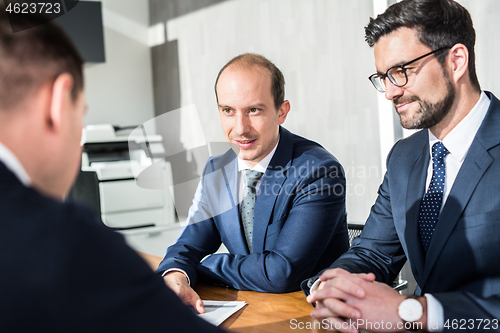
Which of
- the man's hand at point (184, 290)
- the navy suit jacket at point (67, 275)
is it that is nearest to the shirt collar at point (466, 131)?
the man's hand at point (184, 290)

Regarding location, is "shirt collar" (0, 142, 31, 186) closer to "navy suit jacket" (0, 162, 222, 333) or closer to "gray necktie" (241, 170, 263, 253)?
"navy suit jacket" (0, 162, 222, 333)

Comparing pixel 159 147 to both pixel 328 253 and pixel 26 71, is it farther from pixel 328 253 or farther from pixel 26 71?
pixel 26 71

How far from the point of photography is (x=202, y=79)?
527 centimetres

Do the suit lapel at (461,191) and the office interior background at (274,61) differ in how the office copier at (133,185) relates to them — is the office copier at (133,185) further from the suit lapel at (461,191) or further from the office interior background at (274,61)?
the suit lapel at (461,191)

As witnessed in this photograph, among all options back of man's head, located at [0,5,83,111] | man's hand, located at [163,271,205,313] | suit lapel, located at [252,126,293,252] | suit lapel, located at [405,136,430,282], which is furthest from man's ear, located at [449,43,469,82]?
back of man's head, located at [0,5,83,111]

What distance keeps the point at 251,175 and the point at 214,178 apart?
172 mm

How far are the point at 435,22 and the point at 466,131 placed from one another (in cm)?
33

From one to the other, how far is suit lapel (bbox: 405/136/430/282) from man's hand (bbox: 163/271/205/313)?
0.62 metres

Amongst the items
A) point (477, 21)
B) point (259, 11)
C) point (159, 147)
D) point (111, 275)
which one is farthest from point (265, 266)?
point (159, 147)

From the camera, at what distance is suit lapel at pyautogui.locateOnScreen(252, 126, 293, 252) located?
4.95 feet

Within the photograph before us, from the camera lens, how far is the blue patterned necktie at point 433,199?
1.21 metres

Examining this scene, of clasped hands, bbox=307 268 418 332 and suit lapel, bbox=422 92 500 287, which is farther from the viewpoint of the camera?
suit lapel, bbox=422 92 500 287

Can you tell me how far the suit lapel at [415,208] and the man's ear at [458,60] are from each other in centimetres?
23

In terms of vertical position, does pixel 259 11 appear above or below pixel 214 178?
above
